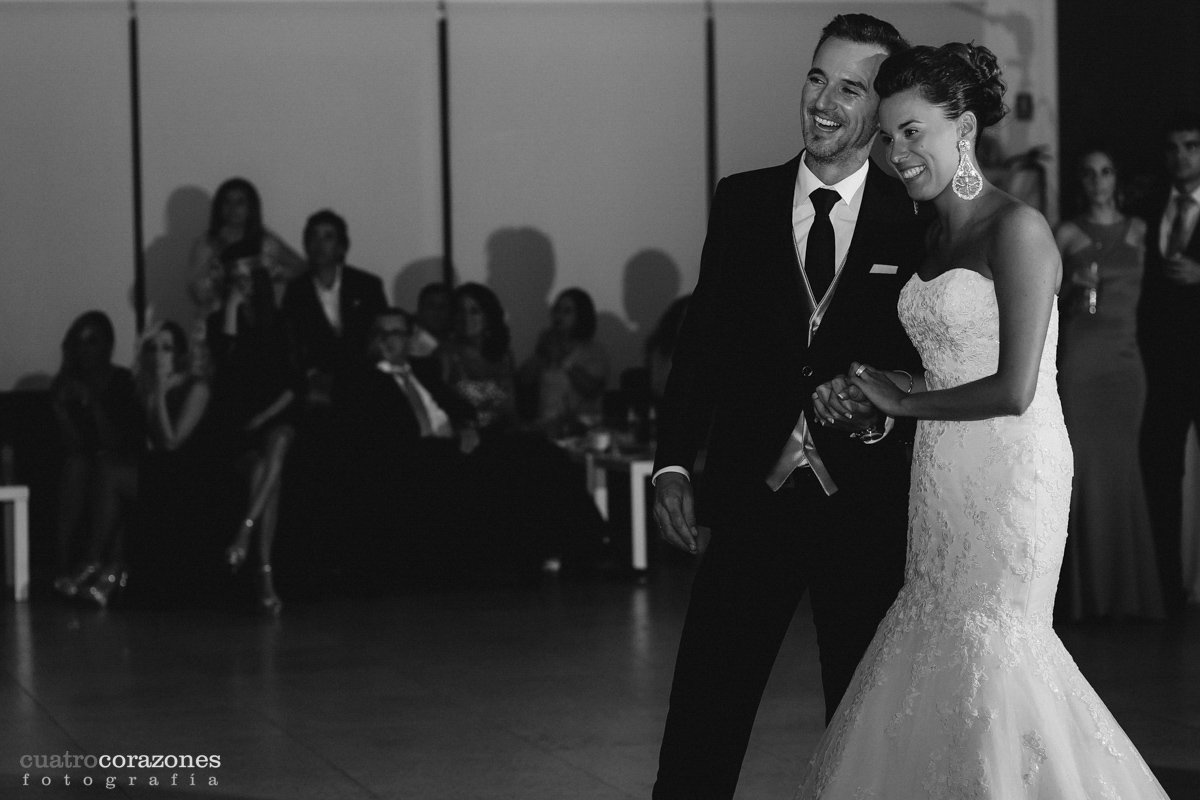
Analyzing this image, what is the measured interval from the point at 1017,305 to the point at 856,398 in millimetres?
277

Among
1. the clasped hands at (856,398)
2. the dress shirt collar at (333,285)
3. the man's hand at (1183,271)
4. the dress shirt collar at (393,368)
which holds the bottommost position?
the dress shirt collar at (393,368)

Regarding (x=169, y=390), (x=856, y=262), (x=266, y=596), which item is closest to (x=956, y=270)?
(x=856, y=262)

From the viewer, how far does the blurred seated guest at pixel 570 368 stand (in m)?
8.05

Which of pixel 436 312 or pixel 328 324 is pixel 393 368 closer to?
pixel 328 324

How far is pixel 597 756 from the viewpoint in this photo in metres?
3.92

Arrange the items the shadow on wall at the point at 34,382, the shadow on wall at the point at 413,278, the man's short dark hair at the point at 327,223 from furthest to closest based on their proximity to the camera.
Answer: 1. the shadow on wall at the point at 413,278
2. the shadow on wall at the point at 34,382
3. the man's short dark hair at the point at 327,223

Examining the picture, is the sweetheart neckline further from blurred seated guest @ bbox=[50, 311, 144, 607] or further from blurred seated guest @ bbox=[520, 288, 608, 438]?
blurred seated guest @ bbox=[520, 288, 608, 438]

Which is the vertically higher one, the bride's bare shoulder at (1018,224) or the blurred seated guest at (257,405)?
the bride's bare shoulder at (1018,224)

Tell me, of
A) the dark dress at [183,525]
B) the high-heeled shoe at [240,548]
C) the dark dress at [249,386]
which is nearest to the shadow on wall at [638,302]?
the dark dress at [249,386]

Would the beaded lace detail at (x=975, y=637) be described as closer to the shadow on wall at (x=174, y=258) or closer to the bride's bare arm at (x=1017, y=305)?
the bride's bare arm at (x=1017, y=305)

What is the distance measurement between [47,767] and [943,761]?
7.49 feet

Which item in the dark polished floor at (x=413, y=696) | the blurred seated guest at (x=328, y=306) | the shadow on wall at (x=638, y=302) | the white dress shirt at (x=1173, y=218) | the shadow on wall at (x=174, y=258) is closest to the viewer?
the dark polished floor at (x=413, y=696)

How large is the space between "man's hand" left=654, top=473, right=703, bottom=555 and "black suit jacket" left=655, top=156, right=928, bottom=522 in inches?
2.4

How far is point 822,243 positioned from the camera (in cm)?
272
